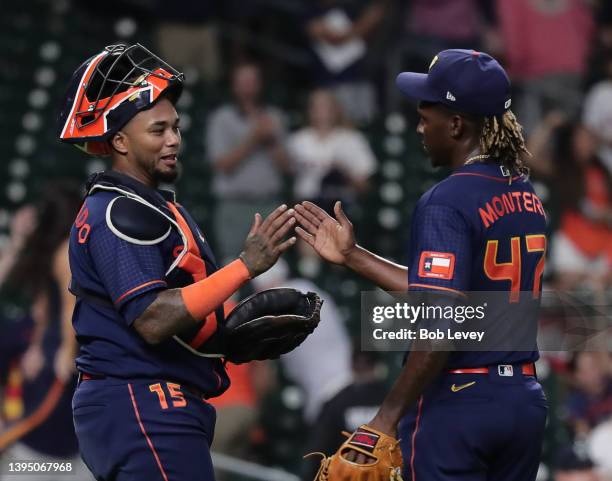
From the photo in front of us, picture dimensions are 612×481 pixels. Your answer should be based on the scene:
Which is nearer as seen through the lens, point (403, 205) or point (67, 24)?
point (403, 205)

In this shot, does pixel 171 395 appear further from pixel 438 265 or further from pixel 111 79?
pixel 111 79

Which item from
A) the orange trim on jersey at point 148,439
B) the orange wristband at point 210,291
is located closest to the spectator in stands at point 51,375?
the orange trim on jersey at point 148,439

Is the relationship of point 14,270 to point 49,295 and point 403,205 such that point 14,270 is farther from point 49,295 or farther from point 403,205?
point 403,205

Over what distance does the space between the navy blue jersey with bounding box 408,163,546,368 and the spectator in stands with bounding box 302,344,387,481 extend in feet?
8.09

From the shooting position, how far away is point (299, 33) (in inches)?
450

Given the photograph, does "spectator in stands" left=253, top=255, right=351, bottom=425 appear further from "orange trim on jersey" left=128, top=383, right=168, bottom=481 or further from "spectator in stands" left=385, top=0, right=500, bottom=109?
"orange trim on jersey" left=128, top=383, right=168, bottom=481

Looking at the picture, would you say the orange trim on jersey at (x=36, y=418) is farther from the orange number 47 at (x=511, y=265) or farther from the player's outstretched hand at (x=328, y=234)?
the orange number 47 at (x=511, y=265)

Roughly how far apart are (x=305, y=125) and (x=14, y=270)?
316 cm

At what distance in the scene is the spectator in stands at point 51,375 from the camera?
6527 millimetres

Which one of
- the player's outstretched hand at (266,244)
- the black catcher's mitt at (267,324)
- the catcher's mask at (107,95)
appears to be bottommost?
the black catcher's mitt at (267,324)

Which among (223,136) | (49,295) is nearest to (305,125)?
(223,136)

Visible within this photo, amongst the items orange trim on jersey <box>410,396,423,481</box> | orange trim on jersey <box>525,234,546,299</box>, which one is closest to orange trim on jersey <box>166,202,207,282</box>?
orange trim on jersey <box>410,396,423,481</box>

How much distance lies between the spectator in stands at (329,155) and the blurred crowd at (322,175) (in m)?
0.01

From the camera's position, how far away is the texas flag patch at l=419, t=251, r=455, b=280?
3.96 metres
